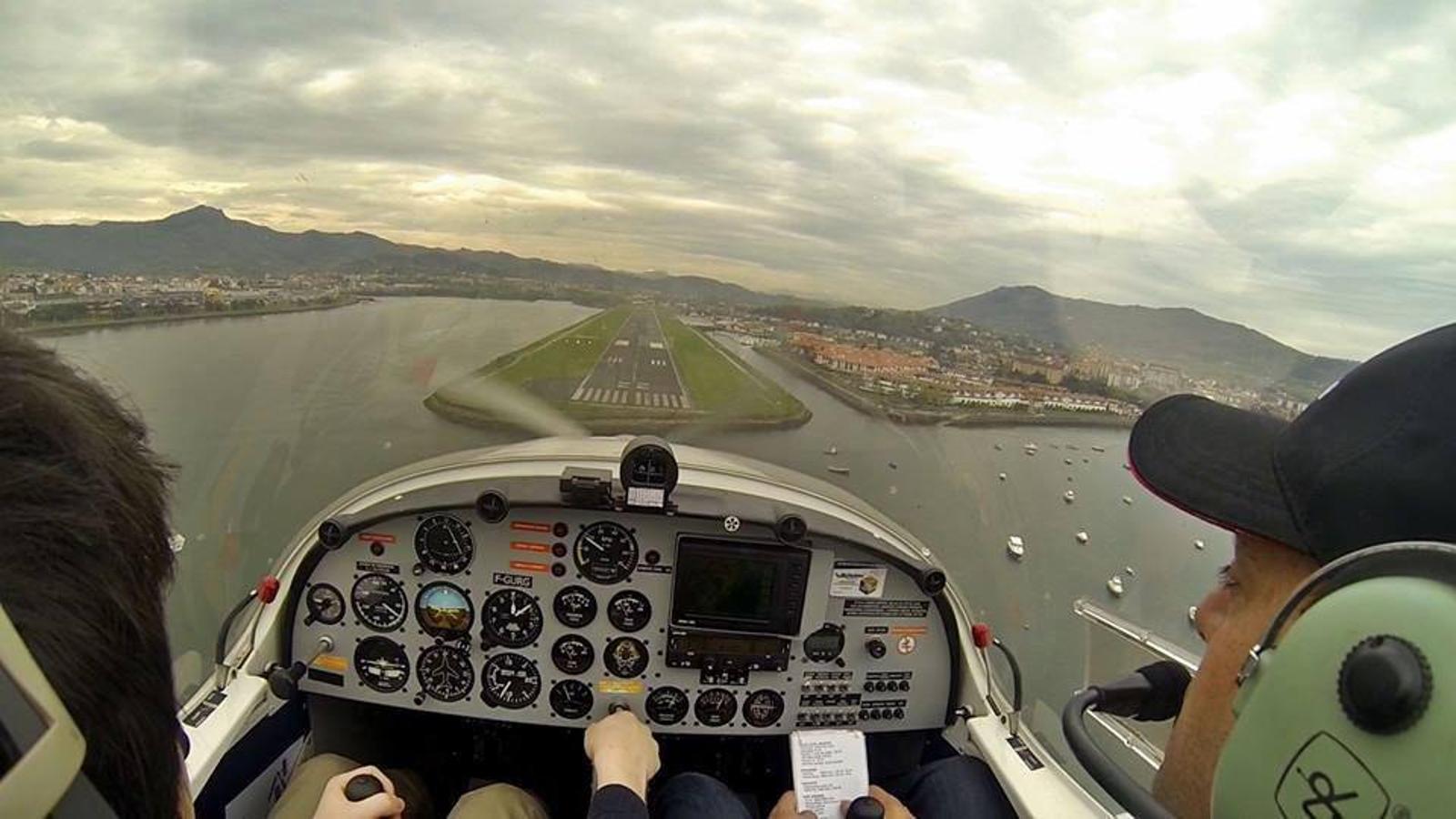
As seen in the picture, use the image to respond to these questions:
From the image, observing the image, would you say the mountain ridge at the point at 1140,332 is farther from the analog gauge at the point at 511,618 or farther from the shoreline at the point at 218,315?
the shoreline at the point at 218,315

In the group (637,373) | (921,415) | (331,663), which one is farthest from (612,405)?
(331,663)

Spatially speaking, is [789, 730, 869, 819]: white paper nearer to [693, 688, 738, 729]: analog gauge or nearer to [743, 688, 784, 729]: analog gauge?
[743, 688, 784, 729]: analog gauge

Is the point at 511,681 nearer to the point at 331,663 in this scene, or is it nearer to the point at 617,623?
the point at 617,623

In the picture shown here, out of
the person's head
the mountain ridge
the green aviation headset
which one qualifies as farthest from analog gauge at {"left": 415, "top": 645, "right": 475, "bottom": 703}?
the green aviation headset

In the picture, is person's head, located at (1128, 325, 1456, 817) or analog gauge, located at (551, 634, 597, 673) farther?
analog gauge, located at (551, 634, 597, 673)

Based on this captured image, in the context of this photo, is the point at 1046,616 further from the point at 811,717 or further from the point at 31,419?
the point at 31,419

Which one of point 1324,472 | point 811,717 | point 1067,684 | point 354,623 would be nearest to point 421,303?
point 354,623

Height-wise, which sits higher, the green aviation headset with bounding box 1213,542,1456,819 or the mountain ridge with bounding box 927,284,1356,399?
the mountain ridge with bounding box 927,284,1356,399

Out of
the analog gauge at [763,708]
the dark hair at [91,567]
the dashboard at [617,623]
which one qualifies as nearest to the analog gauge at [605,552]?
the dashboard at [617,623]
